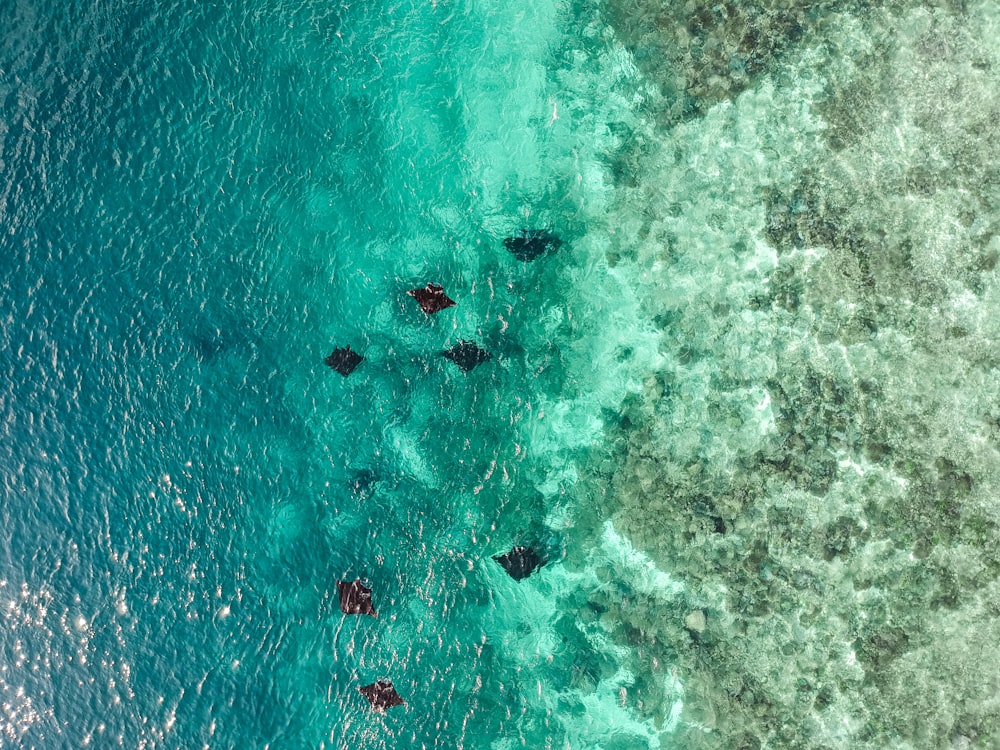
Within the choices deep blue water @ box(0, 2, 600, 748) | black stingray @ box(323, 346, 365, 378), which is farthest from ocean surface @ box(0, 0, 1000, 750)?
black stingray @ box(323, 346, 365, 378)

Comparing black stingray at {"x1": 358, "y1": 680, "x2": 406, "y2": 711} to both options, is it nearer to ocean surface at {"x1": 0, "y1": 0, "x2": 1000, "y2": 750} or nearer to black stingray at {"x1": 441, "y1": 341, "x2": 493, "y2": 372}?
ocean surface at {"x1": 0, "y1": 0, "x2": 1000, "y2": 750}

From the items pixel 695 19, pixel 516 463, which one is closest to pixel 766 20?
pixel 695 19

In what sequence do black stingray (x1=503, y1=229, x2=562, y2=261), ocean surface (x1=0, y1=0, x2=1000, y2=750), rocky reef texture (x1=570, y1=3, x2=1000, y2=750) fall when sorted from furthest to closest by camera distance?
black stingray (x1=503, y1=229, x2=562, y2=261), ocean surface (x1=0, y1=0, x2=1000, y2=750), rocky reef texture (x1=570, y1=3, x2=1000, y2=750)

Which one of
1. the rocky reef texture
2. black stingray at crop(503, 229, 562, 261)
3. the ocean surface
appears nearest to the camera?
the rocky reef texture

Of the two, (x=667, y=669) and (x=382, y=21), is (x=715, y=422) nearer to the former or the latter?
(x=667, y=669)

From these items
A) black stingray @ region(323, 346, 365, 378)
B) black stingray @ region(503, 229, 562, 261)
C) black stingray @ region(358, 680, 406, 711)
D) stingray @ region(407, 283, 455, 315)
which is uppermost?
black stingray @ region(503, 229, 562, 261)

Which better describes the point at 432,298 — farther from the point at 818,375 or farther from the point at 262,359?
the point at 818,375

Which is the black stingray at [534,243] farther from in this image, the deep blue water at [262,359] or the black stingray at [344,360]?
the black stingray at [344,360]
